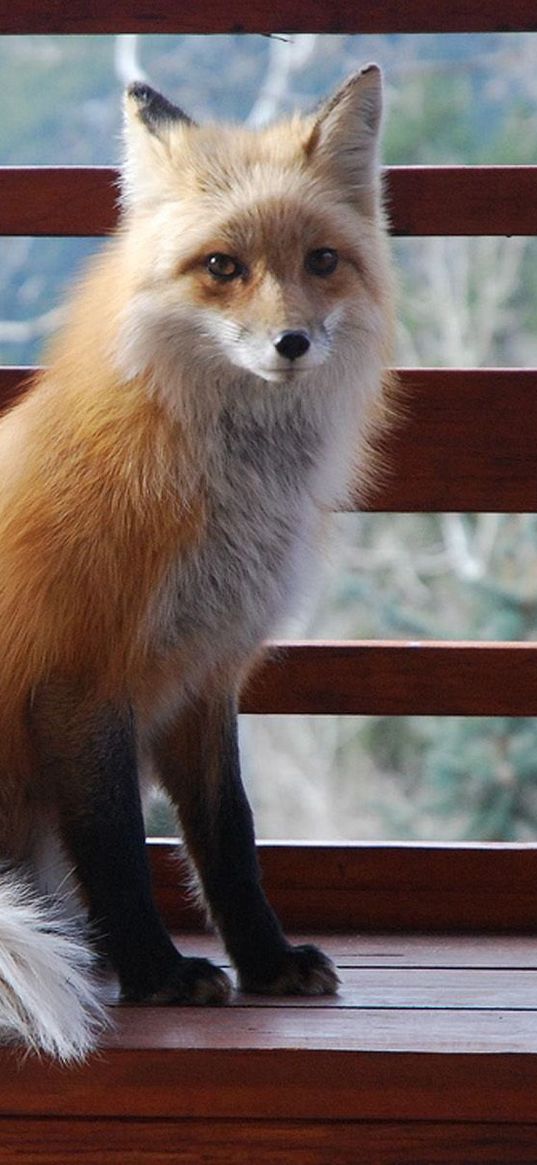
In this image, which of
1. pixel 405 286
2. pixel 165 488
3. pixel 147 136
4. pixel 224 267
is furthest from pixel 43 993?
pixel 405 286

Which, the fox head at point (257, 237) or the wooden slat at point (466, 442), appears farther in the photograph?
the wooden slat at point (466, 442)

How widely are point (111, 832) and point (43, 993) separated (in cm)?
21

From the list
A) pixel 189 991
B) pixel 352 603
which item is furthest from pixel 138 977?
pixel 352 603

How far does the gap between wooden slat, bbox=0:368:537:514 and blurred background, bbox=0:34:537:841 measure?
305cm

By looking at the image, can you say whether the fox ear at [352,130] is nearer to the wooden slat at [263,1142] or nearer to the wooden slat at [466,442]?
the wooden slat at [466,442]

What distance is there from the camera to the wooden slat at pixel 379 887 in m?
2.39

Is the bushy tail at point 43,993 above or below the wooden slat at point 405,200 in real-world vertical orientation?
below

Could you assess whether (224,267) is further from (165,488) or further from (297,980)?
(297,980)

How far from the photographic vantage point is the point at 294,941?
7.61ft

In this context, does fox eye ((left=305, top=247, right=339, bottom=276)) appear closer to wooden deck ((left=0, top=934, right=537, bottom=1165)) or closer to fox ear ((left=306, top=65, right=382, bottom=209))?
fox ear ((left=306, top=65, right=382, bottom=209))

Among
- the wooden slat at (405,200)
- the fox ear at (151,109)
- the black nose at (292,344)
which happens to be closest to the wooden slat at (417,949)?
the black nose at (292,344)

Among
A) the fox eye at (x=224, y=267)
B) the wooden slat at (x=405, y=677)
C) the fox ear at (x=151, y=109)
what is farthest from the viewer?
the wooden slat at (x=405, y=677)

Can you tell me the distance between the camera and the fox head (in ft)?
5.77
